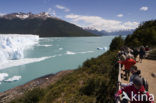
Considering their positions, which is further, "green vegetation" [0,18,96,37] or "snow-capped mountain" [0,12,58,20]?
"snow-capped mountain" [0,12,58,20]

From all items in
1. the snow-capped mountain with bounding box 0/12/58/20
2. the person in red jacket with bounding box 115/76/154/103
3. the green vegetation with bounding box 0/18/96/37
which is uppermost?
the snow-capped mountain with bounding box 0/12/58/20

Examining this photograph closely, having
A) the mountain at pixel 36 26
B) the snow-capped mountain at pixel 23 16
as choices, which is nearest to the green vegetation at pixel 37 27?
the mountain at pixel 36 26

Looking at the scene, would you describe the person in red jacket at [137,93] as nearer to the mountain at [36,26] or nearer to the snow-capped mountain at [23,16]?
the mountain at [36,26]

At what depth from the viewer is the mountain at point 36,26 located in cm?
13538

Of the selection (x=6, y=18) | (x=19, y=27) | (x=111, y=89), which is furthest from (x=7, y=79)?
(x=6, y=18)

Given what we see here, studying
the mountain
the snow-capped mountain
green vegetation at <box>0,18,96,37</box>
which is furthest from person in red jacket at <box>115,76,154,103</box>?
the snow-capped mountain

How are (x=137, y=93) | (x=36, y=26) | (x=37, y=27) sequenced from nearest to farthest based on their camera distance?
(x=137, y=93) < (x=37, y=27) < (x=36, y=26)

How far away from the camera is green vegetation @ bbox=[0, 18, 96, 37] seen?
13588cm

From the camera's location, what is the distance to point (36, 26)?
151125mm

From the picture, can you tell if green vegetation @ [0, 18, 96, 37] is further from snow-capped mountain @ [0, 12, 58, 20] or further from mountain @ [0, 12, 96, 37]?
snow-capped mountain @ [0, 12, 58, 20]

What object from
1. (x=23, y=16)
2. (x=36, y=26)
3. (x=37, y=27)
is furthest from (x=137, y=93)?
(x=23, y=16)

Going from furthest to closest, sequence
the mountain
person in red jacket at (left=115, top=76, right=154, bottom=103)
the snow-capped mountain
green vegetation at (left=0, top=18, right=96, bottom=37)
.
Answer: the snow-capped mountain < green vegetation at (left=0, top=18, right=96, bottom=37) < the mountain < person in red jacket at (left=115, top=76, right=154, bottom=103)

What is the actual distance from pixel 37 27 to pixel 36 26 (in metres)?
3.52

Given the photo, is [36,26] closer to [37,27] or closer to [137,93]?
[37,27]
